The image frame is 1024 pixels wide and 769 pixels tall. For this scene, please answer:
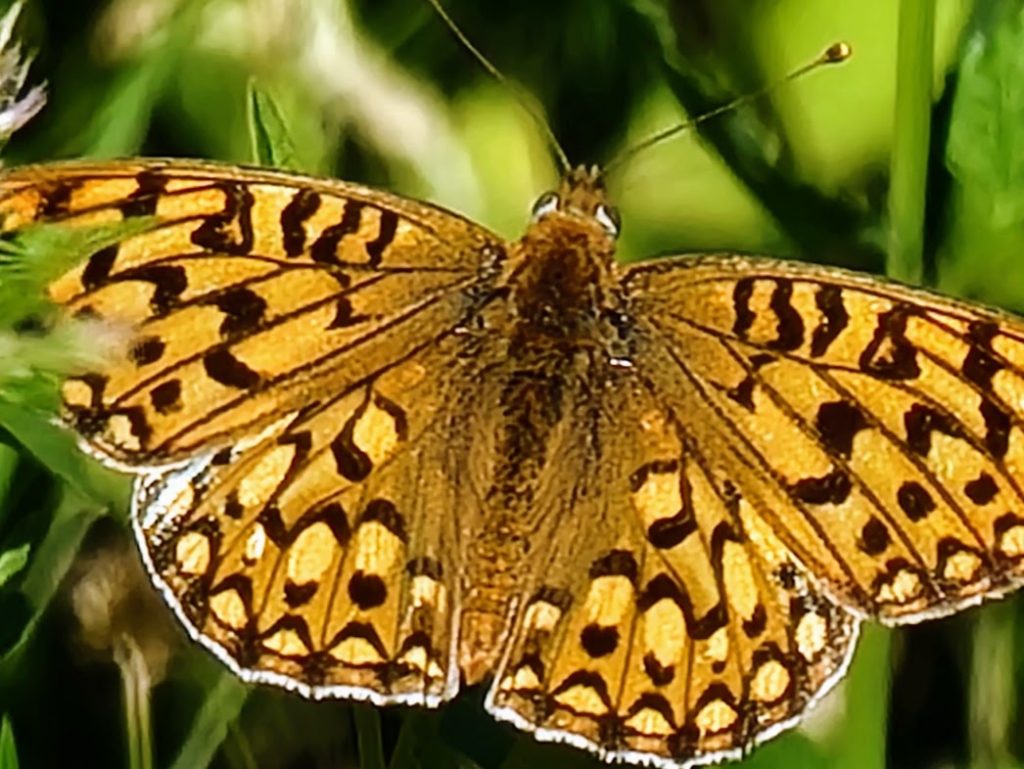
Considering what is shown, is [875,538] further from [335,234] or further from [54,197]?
[54,197]

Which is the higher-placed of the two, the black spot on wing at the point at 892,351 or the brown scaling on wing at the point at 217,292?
the black spot on wing at the point at 892,351

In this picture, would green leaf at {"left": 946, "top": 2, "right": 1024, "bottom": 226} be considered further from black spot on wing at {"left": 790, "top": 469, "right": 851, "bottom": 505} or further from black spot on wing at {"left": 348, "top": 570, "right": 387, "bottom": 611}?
black spot on wing at {"left": 348, "top": 570, "right": 387, "bottom": 611}

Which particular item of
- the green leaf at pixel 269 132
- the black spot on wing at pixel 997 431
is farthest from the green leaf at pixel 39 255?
the black spot on wing at pixel 997 431

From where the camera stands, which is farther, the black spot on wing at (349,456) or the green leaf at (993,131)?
the green leaf at (993,131)

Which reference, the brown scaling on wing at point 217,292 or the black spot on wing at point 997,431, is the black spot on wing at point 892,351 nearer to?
the black spot on wing at point 997,431

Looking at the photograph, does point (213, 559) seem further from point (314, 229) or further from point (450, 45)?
point (450, 45)

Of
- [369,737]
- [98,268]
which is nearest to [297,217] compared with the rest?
[98,268]

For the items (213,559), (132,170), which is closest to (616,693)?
(213,559)
